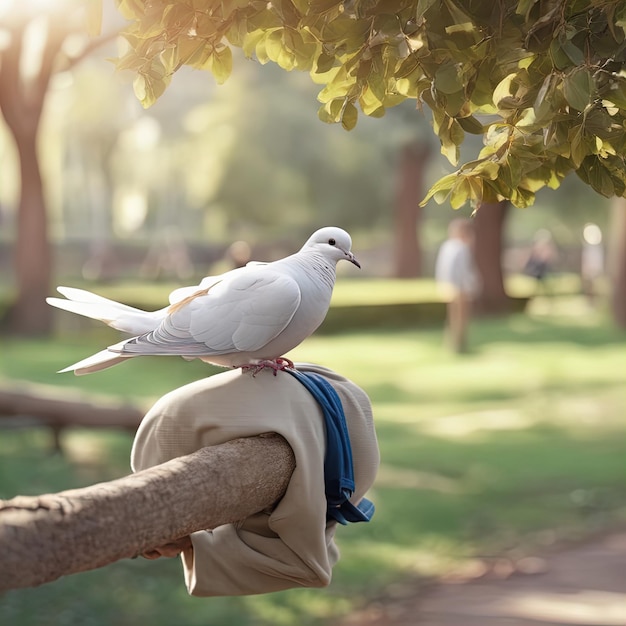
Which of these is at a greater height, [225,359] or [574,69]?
[574,69]

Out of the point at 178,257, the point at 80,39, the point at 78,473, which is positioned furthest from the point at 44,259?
the point at 178,257

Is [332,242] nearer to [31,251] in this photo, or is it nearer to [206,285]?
[206,285]

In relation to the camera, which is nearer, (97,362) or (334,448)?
(97,362)

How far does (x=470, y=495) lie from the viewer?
9570 mm

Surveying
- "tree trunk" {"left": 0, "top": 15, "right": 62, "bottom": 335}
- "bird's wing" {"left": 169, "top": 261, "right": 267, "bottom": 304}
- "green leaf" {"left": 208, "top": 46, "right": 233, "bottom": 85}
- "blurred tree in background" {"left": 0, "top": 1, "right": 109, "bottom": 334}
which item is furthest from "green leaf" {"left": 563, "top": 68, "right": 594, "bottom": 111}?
"tree trunk" {"left": 0, "top": 15, "right": 62, "bottom": 335}

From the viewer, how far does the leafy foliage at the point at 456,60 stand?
7.95 feet

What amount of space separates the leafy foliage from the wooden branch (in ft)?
2.69

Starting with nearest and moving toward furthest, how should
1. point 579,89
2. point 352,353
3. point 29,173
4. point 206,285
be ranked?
1. point 579,89
2. point 206,285
3. point 29,173
4. point 352,353

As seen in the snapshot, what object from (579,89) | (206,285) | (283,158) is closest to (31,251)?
(283,158)

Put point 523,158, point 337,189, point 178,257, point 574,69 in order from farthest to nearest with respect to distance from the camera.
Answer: point 178,257 → point 337,189 → point 523,158 → point 574,69

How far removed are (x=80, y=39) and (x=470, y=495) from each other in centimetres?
1141

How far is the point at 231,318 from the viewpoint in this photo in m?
2.45

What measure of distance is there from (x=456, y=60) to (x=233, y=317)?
79cm

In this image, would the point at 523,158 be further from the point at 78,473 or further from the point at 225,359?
the point at 78,473
